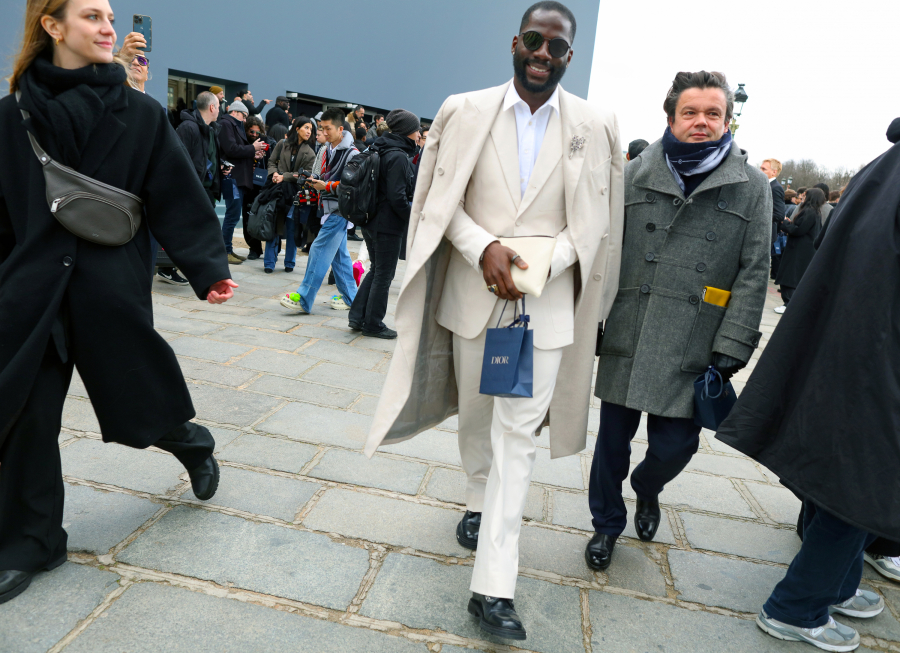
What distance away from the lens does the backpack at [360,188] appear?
18.9ft

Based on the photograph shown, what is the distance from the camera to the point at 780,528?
3.31 m

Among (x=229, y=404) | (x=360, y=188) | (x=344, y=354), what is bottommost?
(x=344, y=354)

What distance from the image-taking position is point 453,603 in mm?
2424

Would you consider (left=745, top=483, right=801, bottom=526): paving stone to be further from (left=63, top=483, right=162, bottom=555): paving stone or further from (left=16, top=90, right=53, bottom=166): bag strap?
(left=16, top=90, right=53, bottom=166): bag strap

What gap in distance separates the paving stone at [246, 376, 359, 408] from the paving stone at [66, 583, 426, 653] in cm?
214

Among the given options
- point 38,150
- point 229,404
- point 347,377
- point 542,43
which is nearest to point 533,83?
point 542,43

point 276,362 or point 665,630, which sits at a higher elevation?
point 665,630

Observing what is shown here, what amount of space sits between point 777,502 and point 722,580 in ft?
3.43

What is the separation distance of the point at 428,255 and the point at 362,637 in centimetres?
125

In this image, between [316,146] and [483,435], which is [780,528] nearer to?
[483,435]

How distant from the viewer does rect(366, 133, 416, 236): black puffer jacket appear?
19.0 feet

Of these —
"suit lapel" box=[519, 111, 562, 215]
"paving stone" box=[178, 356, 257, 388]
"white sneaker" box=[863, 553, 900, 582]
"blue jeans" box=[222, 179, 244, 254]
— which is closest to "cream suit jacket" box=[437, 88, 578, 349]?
"suit lapel" box=[519, 111, 562, 215]

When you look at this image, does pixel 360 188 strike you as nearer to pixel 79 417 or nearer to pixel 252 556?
pixel 79 417

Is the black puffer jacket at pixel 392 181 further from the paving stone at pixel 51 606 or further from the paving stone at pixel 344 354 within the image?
the paving stone at pixel 51 606
